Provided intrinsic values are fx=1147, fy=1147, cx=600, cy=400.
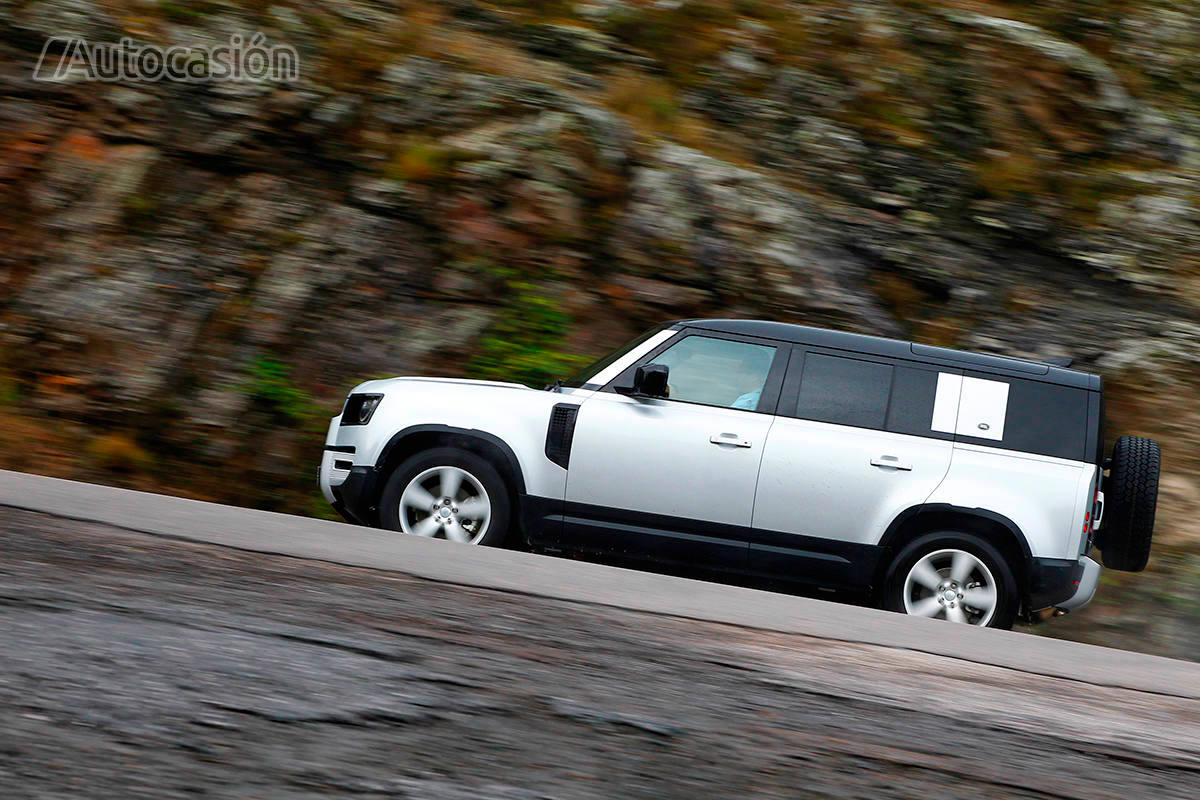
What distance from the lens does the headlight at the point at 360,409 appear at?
7289 millimetres

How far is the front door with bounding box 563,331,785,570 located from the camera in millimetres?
6895

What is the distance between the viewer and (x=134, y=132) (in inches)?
431

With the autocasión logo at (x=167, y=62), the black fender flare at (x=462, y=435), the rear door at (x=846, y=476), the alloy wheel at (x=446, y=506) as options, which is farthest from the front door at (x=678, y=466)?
the autocasión logo at (x=167, y=62)

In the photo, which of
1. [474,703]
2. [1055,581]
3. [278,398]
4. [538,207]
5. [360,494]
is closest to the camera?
[474,703]

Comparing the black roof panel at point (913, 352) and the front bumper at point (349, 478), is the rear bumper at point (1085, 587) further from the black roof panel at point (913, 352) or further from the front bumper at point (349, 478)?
the front bumper at point (349, 478)

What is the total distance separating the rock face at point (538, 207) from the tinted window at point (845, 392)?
3.47 metres

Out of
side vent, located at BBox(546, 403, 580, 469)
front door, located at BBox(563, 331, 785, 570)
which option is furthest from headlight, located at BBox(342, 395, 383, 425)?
front door, located at BBox(563, 331, 785, 570)

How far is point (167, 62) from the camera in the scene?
11.3m

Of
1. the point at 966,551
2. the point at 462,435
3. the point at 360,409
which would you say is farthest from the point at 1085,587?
the point at 360,409

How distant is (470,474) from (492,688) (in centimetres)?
350

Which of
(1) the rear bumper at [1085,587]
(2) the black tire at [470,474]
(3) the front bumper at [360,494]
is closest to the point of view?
(1) the rear bumper at [1085,587]

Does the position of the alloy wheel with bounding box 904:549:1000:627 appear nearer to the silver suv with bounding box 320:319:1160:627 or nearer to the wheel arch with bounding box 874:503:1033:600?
the silver suv with bounding box 320:319:1160:627

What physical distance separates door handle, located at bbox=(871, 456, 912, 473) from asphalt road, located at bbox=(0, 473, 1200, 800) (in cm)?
128

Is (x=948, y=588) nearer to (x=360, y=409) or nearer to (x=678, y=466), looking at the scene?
(x=678, y=466)
